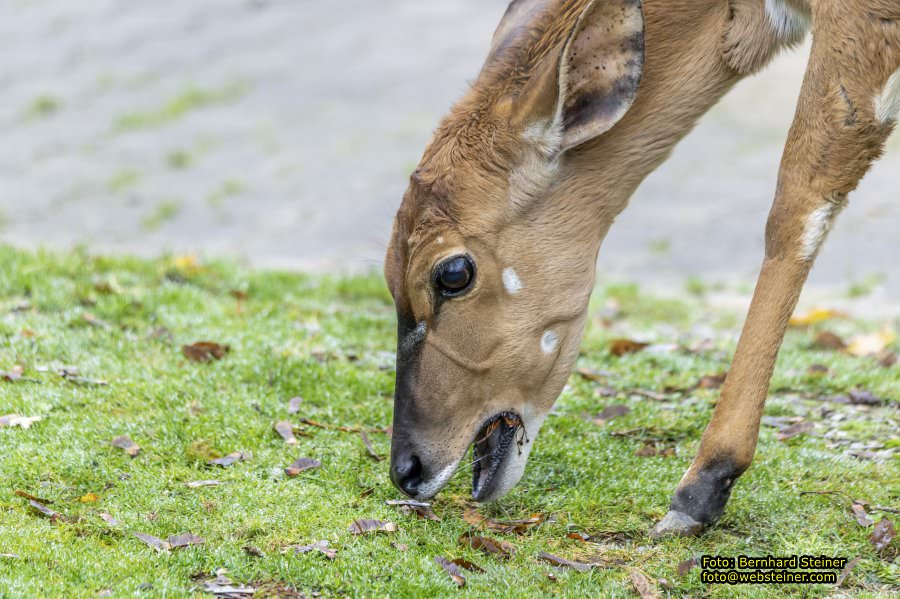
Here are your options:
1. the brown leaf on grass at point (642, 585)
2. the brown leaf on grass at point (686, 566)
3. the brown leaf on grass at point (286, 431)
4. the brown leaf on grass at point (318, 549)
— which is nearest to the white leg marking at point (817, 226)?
the brown leaf on grass at point (686, 566)

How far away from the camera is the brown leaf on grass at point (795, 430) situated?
521cm

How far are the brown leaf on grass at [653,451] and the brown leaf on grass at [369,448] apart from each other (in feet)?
3.74

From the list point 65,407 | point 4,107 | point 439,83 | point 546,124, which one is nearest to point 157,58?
point 4,107

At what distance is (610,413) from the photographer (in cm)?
552

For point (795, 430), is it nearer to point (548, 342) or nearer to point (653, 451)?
point (653, 451)

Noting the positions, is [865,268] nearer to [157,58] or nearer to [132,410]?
[132,410]

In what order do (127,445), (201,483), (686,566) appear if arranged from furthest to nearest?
1. (127,445)
2. (201,483)
3. (686,566)

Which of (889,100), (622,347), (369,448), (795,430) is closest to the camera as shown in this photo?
(889,100)

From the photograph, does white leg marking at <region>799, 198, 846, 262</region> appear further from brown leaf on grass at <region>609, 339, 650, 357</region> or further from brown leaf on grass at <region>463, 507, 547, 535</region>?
brown leaf on grass at <region>609, 339, 650, 357</region>

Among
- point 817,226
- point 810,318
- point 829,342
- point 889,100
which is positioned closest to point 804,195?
point 817,226

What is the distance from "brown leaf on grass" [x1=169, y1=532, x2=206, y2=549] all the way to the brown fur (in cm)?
82

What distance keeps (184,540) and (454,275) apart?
1.36m

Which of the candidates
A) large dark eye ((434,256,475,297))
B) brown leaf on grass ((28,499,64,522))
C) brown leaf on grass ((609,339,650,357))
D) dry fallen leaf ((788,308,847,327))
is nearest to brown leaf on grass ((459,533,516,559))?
large dark eye ((434,256,475,297))

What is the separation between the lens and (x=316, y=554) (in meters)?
3.90
